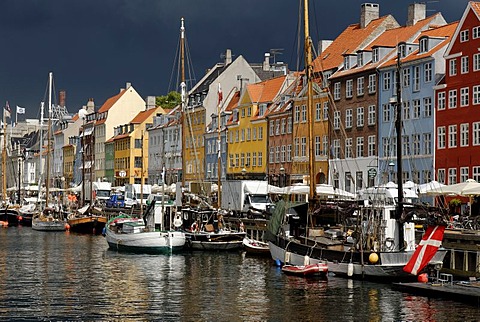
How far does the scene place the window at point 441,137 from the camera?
6756 cm

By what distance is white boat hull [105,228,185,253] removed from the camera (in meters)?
61.2

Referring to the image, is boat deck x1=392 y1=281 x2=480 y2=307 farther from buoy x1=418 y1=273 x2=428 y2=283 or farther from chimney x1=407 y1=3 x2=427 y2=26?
chimney x1=407 y1=3 x2=427 y2=26

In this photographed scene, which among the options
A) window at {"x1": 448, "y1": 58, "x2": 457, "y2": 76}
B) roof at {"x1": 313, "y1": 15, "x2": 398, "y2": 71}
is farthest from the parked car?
window at {"x1": 448, "y1": 58, "x2": 457, "y2": 76}

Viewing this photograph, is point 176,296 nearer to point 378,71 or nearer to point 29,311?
point 29,311

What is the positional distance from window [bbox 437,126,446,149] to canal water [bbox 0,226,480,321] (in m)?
18.5

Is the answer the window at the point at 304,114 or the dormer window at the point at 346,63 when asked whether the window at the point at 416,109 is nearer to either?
the dormer window at the point at 346,63

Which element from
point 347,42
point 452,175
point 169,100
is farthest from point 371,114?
point 169,100

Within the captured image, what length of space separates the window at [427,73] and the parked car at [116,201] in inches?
1683

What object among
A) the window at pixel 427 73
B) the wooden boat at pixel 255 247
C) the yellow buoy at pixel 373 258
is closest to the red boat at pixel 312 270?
the yellow buoy at pixel 373 258

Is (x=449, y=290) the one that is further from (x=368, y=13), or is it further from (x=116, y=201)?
(x=116, y=201)

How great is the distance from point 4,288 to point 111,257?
60.0 ft

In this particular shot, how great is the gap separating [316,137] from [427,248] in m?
45.0

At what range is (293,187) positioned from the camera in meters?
63.2

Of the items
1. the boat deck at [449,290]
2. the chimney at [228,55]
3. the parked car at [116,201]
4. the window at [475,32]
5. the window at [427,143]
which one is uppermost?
the chimney at [228,55]
